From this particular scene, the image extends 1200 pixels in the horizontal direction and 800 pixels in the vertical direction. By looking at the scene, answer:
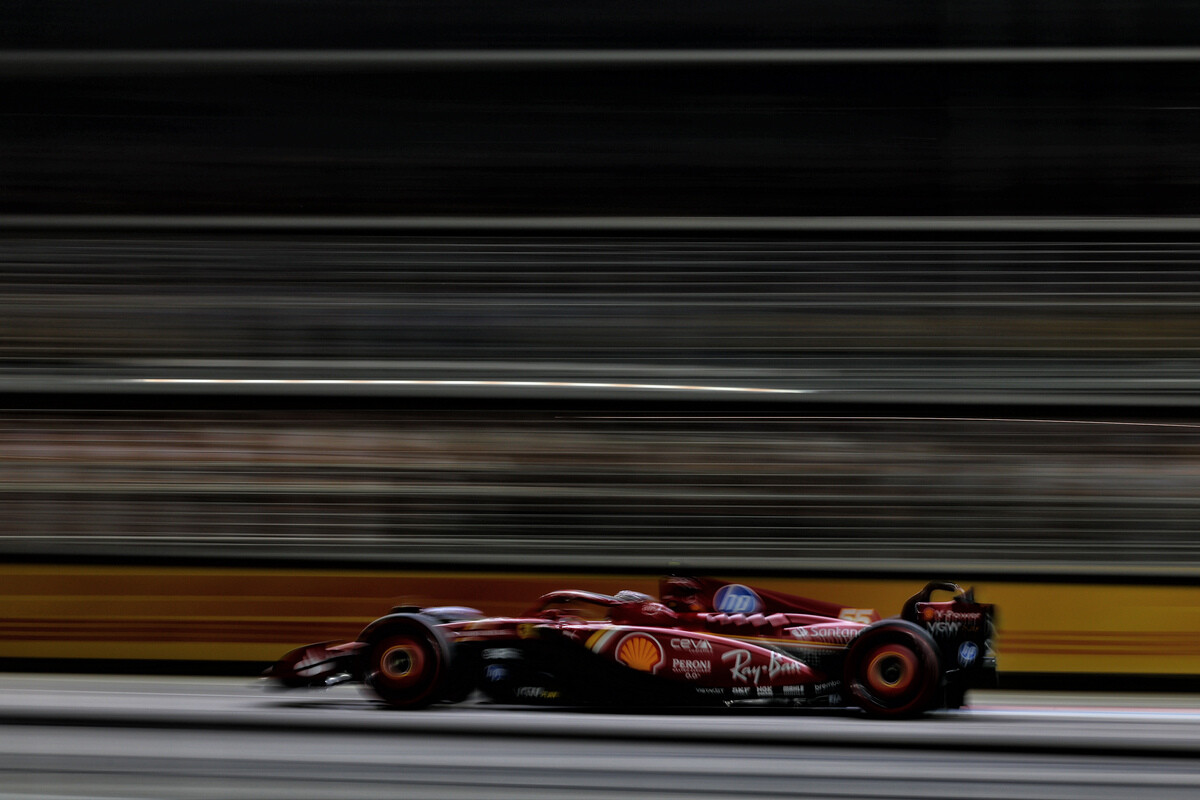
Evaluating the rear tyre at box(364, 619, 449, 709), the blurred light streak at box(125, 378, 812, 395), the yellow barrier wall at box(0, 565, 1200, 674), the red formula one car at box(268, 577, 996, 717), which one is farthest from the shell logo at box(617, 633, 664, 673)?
the blurred light streak at box(125, 378, 812, 395)

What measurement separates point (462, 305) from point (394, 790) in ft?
15.7

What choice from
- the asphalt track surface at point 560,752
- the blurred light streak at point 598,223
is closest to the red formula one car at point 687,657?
the asphalt track surface at point 560,752

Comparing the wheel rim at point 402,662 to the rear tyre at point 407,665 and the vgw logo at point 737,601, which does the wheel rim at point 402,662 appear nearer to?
the rear tyre at point 407,665

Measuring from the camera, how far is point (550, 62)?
826 cm

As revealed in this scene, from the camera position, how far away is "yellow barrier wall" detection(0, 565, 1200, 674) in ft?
24.7

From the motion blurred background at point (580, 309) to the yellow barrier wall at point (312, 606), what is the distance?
0.03 m

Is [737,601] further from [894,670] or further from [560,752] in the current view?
[560,752]

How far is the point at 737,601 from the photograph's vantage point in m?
5.49

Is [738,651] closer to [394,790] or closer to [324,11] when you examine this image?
[394,790]

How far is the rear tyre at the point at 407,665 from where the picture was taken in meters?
5.29

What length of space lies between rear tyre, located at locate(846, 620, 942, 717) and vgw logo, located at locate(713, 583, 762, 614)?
518 mm

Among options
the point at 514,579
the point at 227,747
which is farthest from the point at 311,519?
the point at 227,747

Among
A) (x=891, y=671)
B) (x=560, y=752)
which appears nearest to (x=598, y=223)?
(x=891, y=671)

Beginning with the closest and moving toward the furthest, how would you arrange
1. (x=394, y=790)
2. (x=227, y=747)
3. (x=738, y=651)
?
(x=394, y=790)
(x=227, y=747)
(x=738, y=651)
